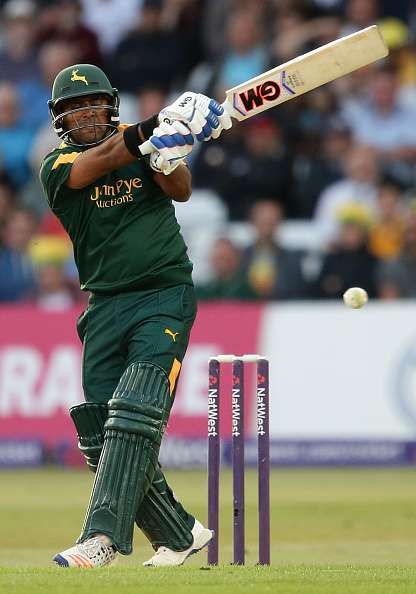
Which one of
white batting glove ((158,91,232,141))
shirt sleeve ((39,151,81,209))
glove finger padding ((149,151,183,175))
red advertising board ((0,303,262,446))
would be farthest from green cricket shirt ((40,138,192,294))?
red advertising board ((0,303,262,446))

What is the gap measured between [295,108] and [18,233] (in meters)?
2.81

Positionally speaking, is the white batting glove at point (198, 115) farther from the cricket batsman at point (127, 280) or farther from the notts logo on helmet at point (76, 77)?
the notts logo on helmet at point (76, 77)

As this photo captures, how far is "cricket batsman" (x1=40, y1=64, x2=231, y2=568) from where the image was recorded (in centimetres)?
554

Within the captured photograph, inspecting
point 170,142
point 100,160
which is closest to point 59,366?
point 100,160

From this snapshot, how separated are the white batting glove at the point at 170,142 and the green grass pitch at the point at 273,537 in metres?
1.53

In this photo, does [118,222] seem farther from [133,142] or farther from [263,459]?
[263,459]

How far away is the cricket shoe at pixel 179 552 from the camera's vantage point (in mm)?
5895

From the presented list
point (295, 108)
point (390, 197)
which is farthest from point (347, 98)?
point (390, 197)

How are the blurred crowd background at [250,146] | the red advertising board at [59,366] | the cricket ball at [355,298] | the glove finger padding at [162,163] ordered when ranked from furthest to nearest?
the blurred crowd background at [250,146] → the red advertising board at [59,366] → the cricket ball at [355,298] → the glove finger padding at [162,163]

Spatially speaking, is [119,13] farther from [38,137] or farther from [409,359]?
[409,359]

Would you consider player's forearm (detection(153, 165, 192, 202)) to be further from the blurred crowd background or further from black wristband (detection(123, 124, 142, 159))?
the blurred crowd background

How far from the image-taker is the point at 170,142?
5.46m

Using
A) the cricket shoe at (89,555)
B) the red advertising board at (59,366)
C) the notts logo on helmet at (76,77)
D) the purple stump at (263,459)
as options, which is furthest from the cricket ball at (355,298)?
the red advertising board at (59,366)

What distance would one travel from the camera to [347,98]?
13.7 meters
